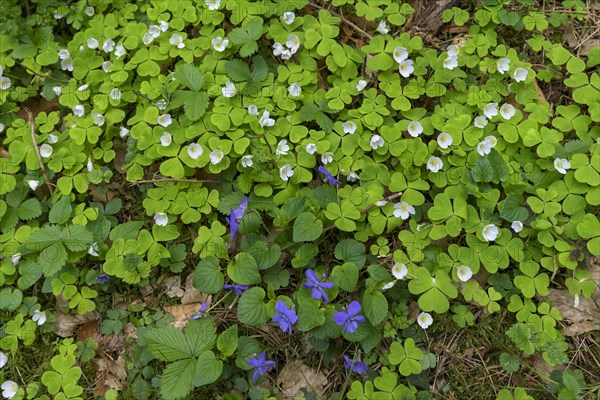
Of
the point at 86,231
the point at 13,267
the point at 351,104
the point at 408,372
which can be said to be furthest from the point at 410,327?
the point at 13,267

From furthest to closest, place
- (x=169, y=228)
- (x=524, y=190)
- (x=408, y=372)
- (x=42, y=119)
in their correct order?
(x=42, y=119) → (x=169, y=228) → (x=524, y=190) → (x=408, y=372)

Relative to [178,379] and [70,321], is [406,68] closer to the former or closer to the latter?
[178,379]

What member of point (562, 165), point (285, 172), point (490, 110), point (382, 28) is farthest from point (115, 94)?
point (562, 165)

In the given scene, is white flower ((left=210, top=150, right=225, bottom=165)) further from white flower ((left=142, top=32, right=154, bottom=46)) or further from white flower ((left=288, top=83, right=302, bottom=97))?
white flower ((left=142, top=32, right=154, bottom=46))

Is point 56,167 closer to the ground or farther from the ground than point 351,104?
closer to the ground

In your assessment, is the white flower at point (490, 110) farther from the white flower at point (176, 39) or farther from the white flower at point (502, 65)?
the white flower at point (176, 39)

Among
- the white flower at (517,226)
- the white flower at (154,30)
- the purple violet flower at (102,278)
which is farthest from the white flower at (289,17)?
the purple violet flower at (102,278)

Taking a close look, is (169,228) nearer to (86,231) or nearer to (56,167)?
(86,231)
